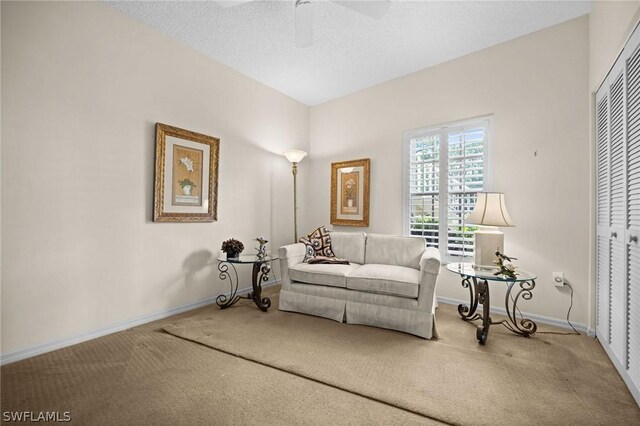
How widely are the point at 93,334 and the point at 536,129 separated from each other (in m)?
4.54

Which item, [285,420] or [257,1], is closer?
[285,420]

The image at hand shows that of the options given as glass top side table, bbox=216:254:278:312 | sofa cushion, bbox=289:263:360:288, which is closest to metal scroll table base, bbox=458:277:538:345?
sofa cushion, bbox=289:263:360:288

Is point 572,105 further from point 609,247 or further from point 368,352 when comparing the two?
point 368,352

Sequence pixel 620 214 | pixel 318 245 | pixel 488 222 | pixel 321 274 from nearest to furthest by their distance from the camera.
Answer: pixel 620 214 < pixel 488 222 < pixel 321 274 < pixel 318 245

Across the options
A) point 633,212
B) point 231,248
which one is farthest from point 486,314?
point 231,248

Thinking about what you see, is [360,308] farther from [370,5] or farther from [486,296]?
[370,5]

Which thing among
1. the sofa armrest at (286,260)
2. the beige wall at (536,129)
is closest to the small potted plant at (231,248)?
the sofa armrest at (286,260)

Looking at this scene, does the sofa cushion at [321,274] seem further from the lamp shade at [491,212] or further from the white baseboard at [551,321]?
the white baseboard at [551,321]

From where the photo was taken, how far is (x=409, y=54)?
3.40 meters

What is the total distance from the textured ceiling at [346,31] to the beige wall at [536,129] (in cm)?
19

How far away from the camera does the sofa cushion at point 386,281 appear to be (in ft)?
8.72

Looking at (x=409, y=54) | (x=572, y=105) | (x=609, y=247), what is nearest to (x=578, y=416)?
(x=609, y=247)

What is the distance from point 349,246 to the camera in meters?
3.68

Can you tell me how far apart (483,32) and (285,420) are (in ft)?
12.2
